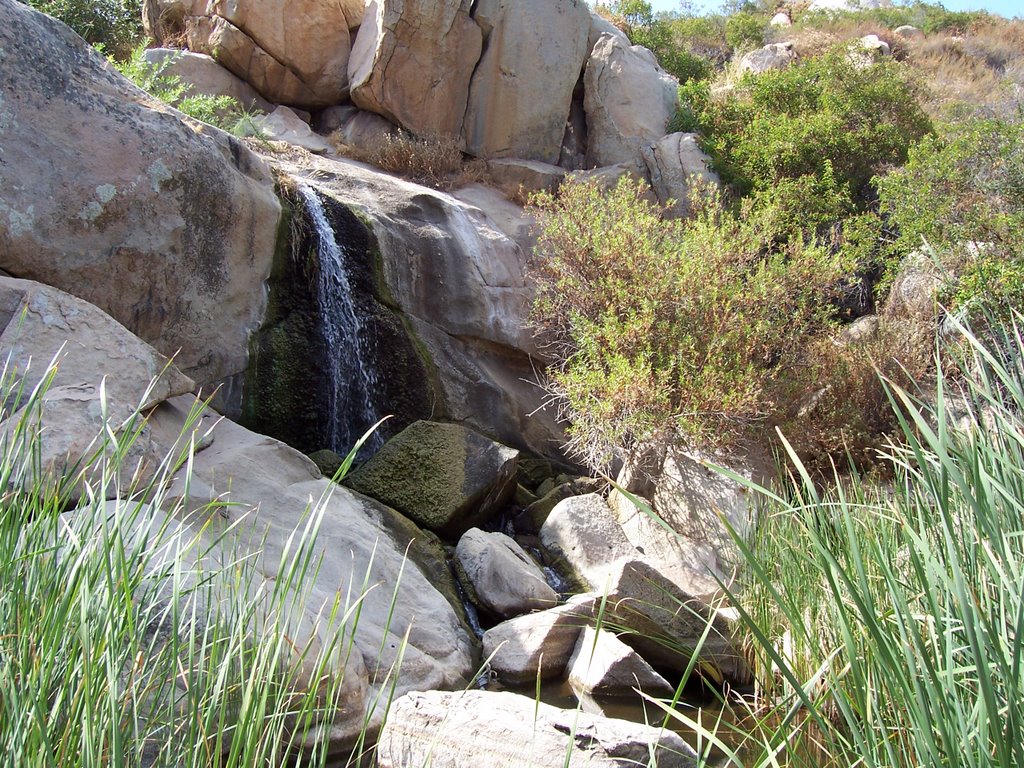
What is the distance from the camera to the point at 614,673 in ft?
15.6

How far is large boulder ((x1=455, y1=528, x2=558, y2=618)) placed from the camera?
5543 mm

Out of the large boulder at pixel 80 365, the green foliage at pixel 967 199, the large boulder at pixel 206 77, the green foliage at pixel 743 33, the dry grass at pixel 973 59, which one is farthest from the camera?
the green foliage at pixel 743 33

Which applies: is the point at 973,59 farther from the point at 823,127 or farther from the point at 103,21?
the point at 103,21

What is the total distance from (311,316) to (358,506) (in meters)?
2.53

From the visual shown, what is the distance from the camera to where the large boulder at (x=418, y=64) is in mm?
11852

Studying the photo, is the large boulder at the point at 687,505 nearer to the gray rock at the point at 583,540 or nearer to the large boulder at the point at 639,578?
the large boulder at the point at 639,578

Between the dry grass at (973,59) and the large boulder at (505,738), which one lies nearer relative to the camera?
the large boulder at (505,738)

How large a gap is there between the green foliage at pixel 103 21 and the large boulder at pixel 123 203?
22.0ft

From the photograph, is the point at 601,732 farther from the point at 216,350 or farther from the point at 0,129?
the point at 0,129

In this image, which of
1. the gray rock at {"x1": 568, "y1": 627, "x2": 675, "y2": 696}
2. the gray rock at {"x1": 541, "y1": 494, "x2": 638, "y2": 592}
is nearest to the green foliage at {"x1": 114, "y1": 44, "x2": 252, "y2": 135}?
the gray rock at {"x1": 541, "y1": 494, "x2": 638, "y2": 592}

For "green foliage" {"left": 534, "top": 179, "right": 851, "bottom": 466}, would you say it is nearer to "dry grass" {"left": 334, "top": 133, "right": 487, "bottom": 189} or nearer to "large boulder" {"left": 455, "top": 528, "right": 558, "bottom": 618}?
"large boulder" {"left": 455, "top": 528, "right": 558, "bottom": 618}

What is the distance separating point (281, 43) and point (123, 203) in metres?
7.15

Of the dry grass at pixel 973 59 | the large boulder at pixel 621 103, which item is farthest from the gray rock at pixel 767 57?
the large boulder at pixel 621 103

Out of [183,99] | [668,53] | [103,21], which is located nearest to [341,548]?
[183,99]
